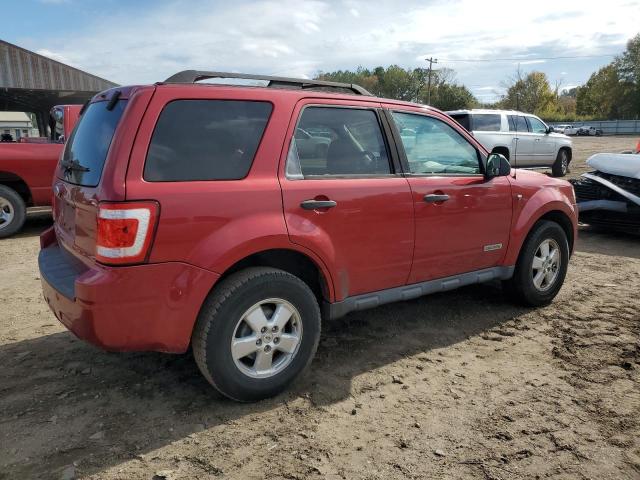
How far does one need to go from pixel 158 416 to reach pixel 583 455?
7.50 ft

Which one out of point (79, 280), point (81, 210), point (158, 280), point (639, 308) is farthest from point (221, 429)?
point (639, 308)

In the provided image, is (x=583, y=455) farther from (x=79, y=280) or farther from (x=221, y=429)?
(x=79, y=280)

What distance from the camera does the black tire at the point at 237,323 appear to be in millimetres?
2768

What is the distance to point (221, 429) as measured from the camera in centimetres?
279

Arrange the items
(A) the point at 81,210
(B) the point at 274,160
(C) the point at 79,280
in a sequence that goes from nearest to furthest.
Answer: (C) the point at 79,280 → (A) the point at 81,210 → (B) the point at 274,160

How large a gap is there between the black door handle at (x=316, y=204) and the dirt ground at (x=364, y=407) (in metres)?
1.15

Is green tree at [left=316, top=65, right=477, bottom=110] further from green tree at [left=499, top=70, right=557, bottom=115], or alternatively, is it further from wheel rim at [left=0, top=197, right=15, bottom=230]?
wheel rim at [left=0, top=197, right=15, bottom=230]

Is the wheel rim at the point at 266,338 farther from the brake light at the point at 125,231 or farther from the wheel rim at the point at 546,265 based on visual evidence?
the wheel rim at the point at 546,265

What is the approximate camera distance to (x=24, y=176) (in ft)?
25.6

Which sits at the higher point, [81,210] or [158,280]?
[81,210]

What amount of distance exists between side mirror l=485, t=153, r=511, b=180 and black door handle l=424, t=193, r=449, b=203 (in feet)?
1.92

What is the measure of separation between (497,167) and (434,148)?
58cm

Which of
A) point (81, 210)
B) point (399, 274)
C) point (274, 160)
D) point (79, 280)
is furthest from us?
point (399, 274)

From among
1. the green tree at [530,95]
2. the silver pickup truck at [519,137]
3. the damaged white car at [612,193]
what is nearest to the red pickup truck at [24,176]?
the damaged white car at [612,193]
